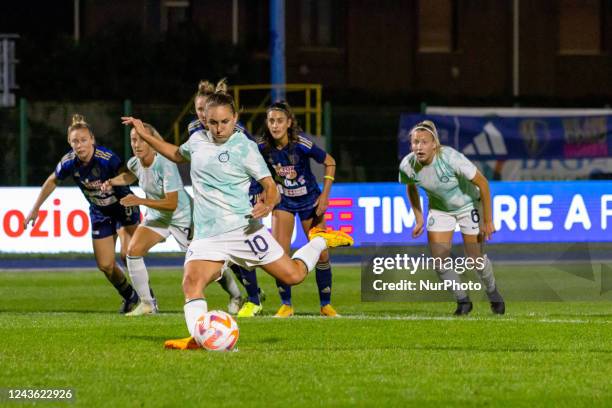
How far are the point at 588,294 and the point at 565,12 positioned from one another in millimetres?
29254

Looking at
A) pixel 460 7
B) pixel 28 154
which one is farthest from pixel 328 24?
pixel 28 154

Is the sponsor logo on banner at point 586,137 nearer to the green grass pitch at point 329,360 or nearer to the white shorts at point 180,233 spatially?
the green grass pitch at point 329,360

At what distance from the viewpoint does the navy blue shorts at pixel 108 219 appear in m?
14.6

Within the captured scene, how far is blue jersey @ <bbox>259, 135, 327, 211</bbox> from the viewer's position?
13812 mm

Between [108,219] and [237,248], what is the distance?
4323mm

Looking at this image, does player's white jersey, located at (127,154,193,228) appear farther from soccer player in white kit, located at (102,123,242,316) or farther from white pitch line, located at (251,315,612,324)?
white pitch line, located at (251,315,612,324)

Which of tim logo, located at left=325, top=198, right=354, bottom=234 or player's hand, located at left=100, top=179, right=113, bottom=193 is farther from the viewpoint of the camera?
tim logo, located at left=325, top=198, right=354, bottom=234

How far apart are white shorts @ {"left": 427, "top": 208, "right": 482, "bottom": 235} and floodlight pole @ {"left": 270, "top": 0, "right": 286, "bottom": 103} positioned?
43.2 feet

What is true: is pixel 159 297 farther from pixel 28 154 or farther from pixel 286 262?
pixel 28 154

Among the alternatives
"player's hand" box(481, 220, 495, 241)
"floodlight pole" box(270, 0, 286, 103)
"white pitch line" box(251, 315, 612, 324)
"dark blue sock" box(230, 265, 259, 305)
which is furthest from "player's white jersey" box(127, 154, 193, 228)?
"floodlight pole" box(270, 0, 286, 103)

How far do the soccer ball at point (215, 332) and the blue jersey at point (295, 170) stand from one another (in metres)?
3.66

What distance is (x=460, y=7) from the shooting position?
42.6 m

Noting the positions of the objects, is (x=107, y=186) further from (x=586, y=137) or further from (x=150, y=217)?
(x=586, y=137)

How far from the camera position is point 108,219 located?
14.6 m
